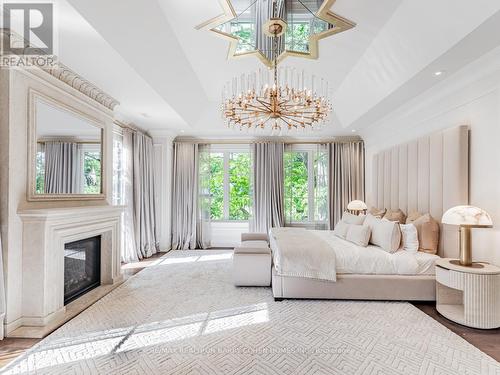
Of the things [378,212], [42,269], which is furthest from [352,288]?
[42,269]

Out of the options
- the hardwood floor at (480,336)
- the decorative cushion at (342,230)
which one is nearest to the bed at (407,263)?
the hardwood floor at (480,336)

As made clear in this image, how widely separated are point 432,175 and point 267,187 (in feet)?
11.3

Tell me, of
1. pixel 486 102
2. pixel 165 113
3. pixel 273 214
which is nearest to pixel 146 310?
pixel 165 113

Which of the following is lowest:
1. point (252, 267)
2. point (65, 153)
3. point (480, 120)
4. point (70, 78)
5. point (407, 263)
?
point (252, 267)

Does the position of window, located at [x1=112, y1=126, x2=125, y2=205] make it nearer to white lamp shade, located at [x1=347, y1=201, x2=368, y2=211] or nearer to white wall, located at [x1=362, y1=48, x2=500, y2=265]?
white lamp shade, located at [x1=347, y1=201, x2=368, y2=211]

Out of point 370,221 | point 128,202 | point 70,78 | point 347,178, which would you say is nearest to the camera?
point 70,78

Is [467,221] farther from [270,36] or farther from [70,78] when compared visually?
[70,78]

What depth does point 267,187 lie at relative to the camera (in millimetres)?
6395

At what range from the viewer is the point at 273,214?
636cm

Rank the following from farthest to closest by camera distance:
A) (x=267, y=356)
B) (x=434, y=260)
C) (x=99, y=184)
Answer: (x=99, y=184) < (x=434, y=260) < (x=267, y=356)

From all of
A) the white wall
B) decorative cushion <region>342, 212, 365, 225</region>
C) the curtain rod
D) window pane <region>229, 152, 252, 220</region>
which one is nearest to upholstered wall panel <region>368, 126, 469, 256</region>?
the white wall

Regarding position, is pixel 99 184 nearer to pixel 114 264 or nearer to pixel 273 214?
pixel 114 264

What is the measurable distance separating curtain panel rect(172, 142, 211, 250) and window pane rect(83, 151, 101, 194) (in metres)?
2.65

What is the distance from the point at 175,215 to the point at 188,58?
3614 millimetres
